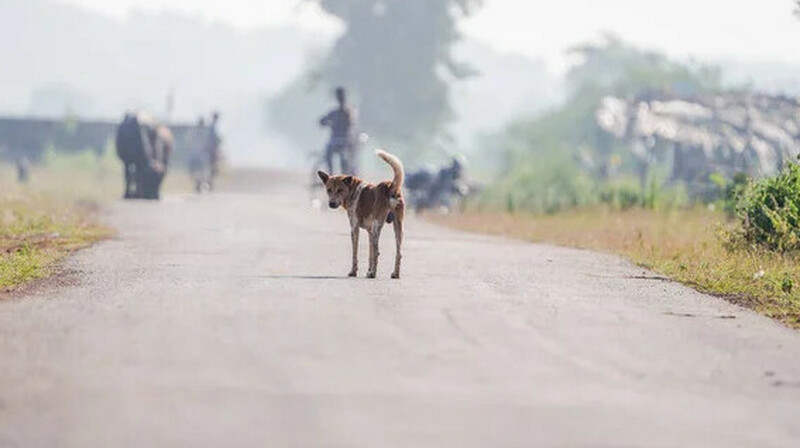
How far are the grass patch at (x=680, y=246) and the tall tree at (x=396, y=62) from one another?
51651 millimetres

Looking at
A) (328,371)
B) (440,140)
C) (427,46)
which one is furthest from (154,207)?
(440,140)

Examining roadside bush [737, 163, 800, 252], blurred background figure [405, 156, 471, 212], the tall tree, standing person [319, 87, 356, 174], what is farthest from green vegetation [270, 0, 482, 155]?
roadside bush [737, 163, 800, 252]

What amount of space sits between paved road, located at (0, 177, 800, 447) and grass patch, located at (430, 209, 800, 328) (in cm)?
70

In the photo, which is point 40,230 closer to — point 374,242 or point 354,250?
point 354,250

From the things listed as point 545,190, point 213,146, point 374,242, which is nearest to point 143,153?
point 545,190

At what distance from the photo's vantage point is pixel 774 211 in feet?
60.8

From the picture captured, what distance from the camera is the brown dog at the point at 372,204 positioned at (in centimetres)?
1491

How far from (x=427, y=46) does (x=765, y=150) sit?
146ft

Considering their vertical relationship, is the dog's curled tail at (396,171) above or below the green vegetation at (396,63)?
below

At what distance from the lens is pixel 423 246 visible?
2102 centimetres

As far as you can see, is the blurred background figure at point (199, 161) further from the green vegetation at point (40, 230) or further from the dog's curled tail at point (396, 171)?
the dog's curled tail at point (396, 171)

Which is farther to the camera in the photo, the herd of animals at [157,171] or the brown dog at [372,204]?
the herd of animals at [157,171]

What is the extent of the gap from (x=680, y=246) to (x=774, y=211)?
279 cm

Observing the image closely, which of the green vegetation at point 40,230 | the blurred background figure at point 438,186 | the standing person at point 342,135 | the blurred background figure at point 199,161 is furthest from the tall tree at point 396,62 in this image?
the standing person at point 342,135
